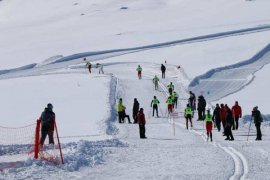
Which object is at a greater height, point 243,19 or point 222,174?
point 243,19

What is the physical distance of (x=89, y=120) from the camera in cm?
2919

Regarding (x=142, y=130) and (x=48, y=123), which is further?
(x=142, y=130)

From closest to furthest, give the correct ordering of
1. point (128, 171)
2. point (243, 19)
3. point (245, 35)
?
point (128, 171) < point (245, 35) < point (243, 19)

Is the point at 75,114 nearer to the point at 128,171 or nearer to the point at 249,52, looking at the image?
the point at 128,171

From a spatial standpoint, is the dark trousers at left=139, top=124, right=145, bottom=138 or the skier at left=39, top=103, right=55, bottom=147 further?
the dark trousers at left=139, top=124, right=145, bottom=138

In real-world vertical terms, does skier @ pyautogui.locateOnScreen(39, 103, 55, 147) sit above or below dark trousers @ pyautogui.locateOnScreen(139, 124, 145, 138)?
above

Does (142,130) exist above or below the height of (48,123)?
below

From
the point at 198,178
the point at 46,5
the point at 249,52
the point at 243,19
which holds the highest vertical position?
the point at 46,5

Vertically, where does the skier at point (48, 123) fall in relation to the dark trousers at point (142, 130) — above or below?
above

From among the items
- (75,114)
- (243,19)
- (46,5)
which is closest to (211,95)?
(75,114)

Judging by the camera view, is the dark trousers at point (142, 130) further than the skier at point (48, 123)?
Yes

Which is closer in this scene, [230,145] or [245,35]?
[230,145]

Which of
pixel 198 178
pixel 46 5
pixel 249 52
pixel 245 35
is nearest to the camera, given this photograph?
pixel 198 178

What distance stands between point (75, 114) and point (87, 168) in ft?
55.7
